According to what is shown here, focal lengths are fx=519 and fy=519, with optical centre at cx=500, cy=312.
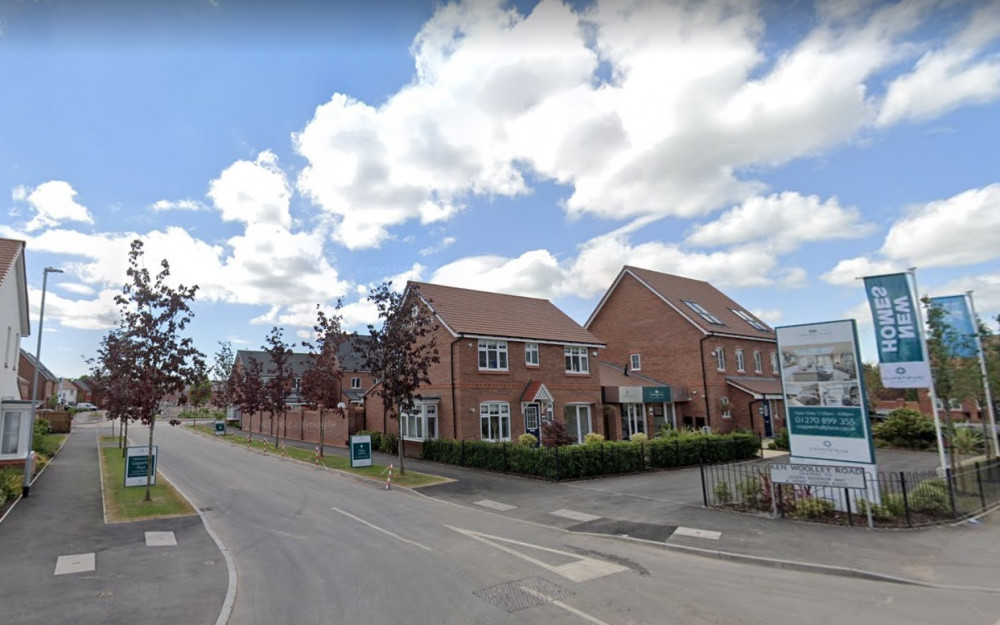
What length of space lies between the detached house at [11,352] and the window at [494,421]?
17647mm

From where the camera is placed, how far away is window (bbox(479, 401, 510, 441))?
2694cm

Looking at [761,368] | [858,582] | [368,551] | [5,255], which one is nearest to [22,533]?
[368,551]

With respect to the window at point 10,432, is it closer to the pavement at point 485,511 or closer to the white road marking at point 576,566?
the pavement at point 485,511

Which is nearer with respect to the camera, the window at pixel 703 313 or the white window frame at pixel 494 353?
the white window frame at pixel 494 353

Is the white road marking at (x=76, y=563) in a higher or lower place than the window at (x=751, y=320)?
lower

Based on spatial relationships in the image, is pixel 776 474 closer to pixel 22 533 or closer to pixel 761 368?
pixel 22 533

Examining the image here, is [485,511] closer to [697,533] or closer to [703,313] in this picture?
[697,533]

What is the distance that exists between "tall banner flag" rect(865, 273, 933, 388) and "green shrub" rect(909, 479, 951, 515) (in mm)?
3617

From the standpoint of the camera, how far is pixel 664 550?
35.5 feet

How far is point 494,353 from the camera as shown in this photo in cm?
2830

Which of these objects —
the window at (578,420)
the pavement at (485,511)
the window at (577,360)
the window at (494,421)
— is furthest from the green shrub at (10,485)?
the window at (577,360)

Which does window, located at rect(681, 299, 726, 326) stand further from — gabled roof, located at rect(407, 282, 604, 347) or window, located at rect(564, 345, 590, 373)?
window, located at rect(564, 345, 590, 373)

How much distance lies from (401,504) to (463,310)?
15.2 metres

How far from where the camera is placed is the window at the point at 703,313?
35938mm
